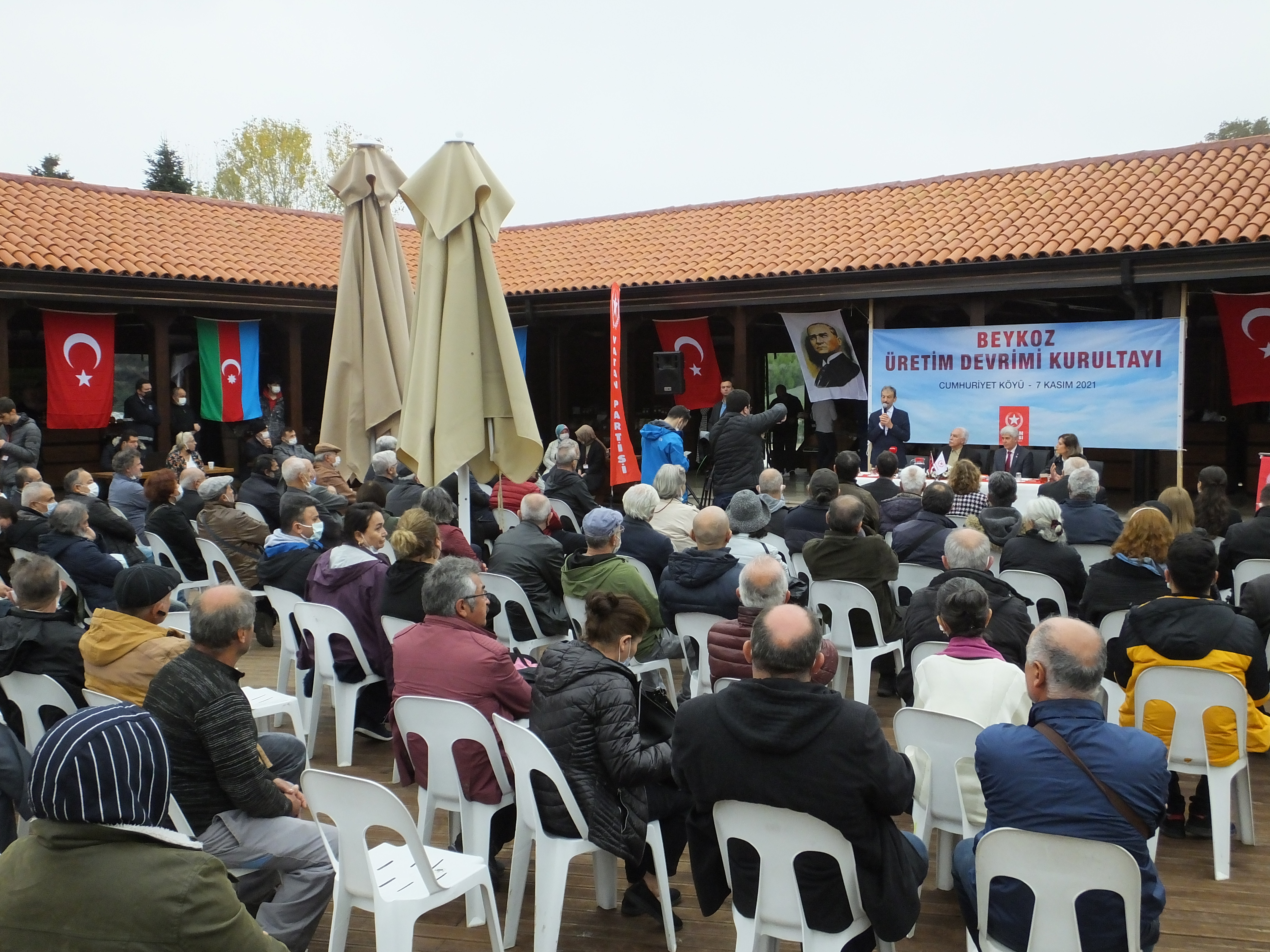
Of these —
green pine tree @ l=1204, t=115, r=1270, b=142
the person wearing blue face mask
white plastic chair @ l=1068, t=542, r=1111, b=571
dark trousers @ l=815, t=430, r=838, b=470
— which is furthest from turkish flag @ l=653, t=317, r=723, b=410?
green pine tree @ l=1204, t=115, r=1270, b=142

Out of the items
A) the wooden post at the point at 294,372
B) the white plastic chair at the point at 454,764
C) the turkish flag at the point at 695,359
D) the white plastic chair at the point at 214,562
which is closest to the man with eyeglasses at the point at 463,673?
the white plastic chair at the point at 454,764

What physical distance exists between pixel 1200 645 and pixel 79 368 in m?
12.5

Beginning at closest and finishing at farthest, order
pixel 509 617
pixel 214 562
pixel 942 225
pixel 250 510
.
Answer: pixel 509 617 → pixel 214 562 → pixel 250 510 → pixel 942 225

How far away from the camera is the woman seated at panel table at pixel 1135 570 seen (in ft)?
15.1

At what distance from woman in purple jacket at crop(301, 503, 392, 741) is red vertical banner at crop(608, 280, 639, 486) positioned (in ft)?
18.1

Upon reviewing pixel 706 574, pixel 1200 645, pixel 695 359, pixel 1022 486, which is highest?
pixel 695 359

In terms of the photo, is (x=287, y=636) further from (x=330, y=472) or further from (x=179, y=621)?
(x=330, y=472)

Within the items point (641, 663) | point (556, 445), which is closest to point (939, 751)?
point (641, 663)

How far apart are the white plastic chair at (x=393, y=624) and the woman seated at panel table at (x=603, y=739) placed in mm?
1629

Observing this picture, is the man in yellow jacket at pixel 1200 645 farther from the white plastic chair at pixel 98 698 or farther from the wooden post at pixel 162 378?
the wooden post at pixel 162 378

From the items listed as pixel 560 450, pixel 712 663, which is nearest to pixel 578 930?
pixel 712 663

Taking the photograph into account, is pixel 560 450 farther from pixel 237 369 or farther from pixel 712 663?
pixel 237 369

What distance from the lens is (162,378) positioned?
1353 cm

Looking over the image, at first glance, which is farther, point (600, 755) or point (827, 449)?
point (827, 449)
